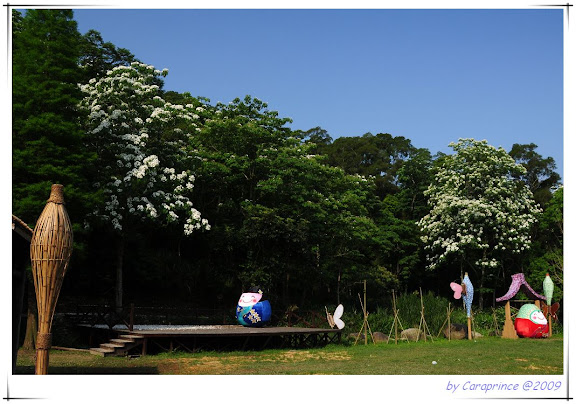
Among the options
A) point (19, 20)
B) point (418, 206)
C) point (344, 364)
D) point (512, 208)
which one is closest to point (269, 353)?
point (344, 364)

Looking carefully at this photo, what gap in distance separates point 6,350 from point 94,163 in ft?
35.8

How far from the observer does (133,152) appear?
63.2 feet

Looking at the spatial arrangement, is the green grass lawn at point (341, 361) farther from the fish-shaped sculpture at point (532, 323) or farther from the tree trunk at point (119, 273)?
the tree trunk at point (119, 273)

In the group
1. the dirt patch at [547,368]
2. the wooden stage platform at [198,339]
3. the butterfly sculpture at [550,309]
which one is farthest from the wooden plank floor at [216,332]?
the butterfly sculpture at [550,309]

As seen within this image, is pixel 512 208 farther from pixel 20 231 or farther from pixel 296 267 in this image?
pixel 20 231

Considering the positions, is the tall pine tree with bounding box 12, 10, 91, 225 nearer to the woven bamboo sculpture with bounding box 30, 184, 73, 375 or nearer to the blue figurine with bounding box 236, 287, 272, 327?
the blue figurine with bounding box 236, 287, 272, 327

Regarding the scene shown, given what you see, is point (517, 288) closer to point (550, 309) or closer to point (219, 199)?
point (550, 309)

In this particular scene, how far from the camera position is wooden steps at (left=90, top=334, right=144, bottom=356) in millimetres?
14678

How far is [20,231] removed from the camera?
32.3ft

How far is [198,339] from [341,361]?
4213 millimetres

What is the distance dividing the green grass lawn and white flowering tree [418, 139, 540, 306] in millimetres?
9929

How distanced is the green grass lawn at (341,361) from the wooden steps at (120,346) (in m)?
0.26

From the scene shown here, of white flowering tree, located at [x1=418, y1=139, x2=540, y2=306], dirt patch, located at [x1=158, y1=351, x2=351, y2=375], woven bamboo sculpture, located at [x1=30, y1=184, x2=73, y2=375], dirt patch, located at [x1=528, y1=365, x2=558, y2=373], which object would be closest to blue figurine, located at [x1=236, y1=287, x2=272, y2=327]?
dirt patch, located at [x1=158, y1=351, x2=351, y2=375]

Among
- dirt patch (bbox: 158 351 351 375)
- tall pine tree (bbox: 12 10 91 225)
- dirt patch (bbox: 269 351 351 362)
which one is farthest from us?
tall pine tree (bbox: 12 10 91 225)
